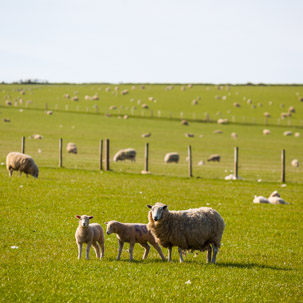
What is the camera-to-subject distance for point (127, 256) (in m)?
12.5

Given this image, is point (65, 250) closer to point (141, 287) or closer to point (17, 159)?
point (141, 287)

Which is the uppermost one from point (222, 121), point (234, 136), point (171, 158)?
point (222, 121)

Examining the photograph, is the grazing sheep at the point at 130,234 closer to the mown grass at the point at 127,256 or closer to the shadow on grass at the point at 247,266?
the mown grass at the point at 127,256

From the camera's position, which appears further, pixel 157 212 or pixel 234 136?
pixel 234 136

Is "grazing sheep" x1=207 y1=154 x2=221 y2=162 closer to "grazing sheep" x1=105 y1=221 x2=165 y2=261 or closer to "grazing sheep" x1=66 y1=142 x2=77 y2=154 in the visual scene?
"grazing sheep" x1=66 y1=142 x2=77 y2=154

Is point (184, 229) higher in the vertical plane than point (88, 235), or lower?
higher

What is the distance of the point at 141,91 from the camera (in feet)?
391

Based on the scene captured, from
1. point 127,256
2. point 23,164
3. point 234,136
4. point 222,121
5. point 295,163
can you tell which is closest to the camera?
point 127,256

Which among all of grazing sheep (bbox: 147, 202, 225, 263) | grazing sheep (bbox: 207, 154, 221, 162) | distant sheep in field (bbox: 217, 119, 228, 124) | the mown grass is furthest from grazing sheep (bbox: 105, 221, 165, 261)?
distant sheep in field (bbox: 217, 119, 228, 124)

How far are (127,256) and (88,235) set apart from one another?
133cm

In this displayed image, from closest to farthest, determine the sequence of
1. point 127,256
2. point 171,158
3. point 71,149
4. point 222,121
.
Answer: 1. point 127,256
2. point 171,158
3. point 71,149
4. point 222,121

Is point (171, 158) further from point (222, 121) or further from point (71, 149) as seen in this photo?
point (222, 121)

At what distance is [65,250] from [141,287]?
3.31 meters

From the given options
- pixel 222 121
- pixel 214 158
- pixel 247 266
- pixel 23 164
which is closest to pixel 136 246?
pixel 247 266
